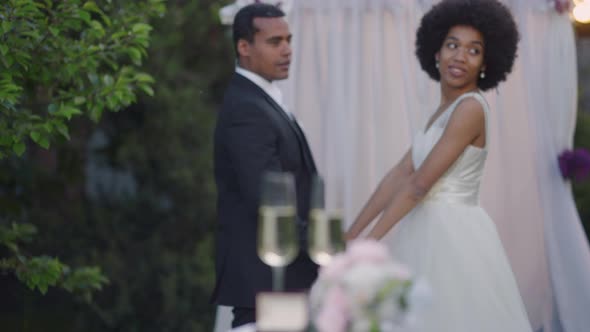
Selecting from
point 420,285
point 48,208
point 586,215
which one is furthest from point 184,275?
point 420,285

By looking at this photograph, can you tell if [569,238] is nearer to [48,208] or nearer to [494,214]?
[494,214]

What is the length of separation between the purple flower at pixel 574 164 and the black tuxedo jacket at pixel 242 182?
1643 millimetres

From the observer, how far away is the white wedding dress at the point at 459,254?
347cm

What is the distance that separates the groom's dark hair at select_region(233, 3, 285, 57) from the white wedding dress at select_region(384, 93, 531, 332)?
0.81m

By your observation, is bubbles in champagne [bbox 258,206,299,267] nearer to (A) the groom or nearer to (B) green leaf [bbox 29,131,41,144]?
(A) the groom

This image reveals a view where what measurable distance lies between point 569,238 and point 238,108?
2.08 metres

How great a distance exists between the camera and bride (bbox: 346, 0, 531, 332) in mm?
3488

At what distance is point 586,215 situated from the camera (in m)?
7.08

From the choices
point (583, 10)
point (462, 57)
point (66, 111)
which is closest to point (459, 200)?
point (462, 57)

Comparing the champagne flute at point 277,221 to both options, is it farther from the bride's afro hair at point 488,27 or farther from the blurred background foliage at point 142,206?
the blurred background foliage at point 142,206

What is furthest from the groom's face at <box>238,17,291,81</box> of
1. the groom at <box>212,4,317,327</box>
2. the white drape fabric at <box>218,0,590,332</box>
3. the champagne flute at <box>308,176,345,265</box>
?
the champagne flute at <box>308,176,345,265</box>

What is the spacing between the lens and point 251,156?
10.2 feet

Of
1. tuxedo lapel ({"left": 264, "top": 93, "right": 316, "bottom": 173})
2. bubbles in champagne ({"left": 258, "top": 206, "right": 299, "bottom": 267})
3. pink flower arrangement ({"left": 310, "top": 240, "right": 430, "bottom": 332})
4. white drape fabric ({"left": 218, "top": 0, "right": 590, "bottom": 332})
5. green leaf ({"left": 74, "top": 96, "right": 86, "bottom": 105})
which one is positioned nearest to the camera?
pink flower arrangement ({"left": 310, "top": 240, "right": 430, "bottom": 332})

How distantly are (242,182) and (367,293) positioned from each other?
1.28 meters
